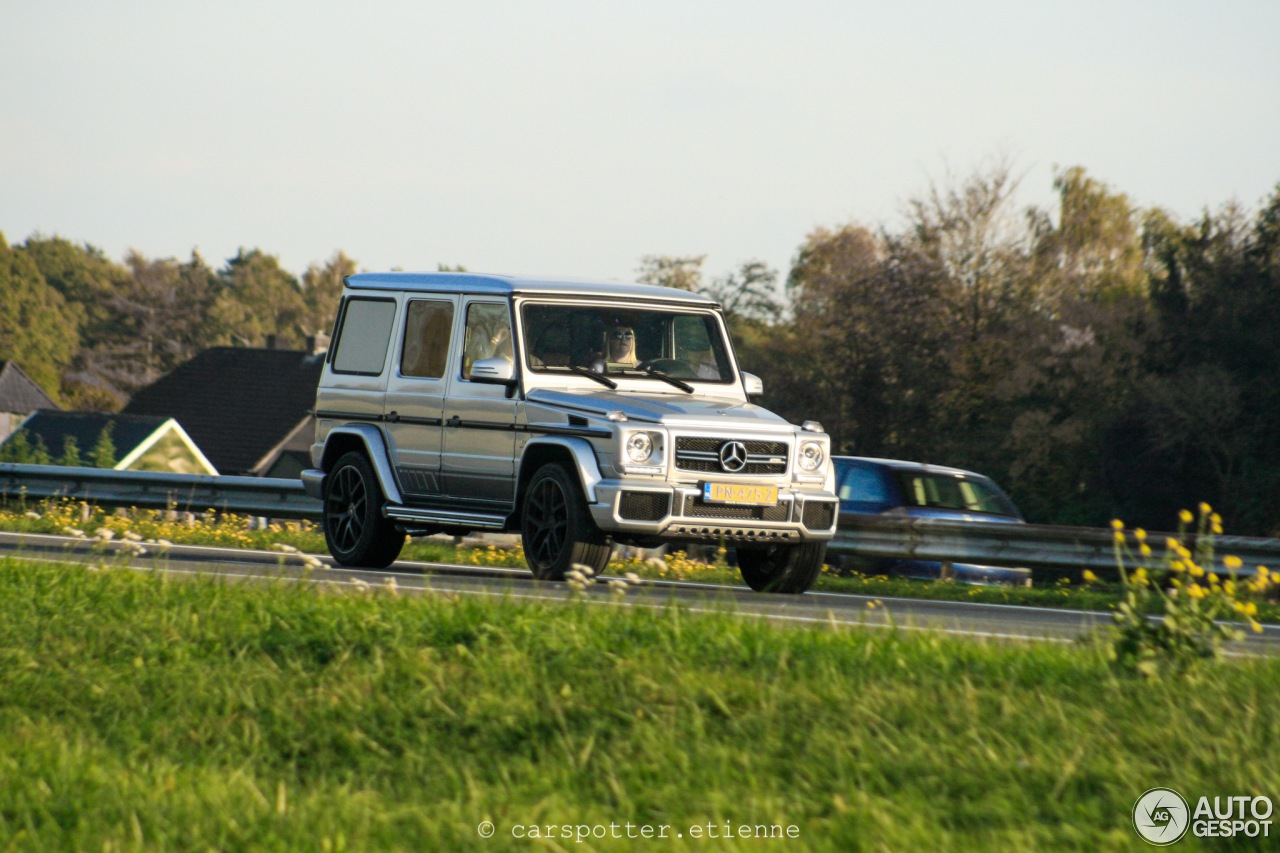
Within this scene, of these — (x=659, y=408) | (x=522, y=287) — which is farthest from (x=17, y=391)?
(x=659, y=408)

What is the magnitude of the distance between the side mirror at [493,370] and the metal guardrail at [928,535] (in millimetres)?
5086

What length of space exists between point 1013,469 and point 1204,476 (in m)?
6.65

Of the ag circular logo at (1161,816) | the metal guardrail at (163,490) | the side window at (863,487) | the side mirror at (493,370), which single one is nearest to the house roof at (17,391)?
the metal guardrail at (163,490)

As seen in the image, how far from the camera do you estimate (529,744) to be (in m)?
6.40

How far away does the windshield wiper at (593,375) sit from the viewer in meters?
12.1

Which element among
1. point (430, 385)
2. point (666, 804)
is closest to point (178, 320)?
point (430, 385)

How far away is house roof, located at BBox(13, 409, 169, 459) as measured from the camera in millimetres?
60306

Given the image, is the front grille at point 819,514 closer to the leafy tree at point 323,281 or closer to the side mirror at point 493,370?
the side mirror at point 493,370

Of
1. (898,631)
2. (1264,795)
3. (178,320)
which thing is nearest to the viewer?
(1264,795)

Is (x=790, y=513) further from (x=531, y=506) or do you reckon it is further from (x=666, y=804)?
(x=666, y=804)

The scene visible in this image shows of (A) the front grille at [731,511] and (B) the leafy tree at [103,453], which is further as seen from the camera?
(B) the leafy tree at [103,453]

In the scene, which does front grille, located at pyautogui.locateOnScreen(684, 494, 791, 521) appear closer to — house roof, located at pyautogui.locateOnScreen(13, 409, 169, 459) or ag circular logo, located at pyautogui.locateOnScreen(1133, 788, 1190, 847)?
ag circular logo, located at pyautogui.locateOnScreen(1133, 788, 1190, 847)

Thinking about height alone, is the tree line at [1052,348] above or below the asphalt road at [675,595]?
above

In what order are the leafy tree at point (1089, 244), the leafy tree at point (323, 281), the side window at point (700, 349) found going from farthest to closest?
the leafy tree at point (323, 281)
the leafy tree at point (1089, 244)
the side window at point (700, 349)
